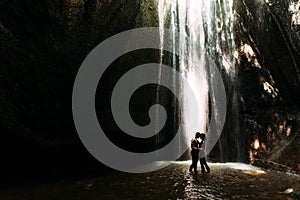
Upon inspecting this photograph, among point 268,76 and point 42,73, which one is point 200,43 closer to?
point 268,76

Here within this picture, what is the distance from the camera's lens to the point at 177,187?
7883 millimetres

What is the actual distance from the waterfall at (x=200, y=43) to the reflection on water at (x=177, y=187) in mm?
5573

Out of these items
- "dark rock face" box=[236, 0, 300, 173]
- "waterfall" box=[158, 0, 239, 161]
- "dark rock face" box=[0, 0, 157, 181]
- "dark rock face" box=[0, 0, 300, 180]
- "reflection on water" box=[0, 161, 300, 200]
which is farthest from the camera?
"waterfall" box=[158, 0, 239, 161]

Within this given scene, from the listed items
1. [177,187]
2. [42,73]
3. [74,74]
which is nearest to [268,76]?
[177,187]

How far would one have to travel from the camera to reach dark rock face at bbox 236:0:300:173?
11.9 m

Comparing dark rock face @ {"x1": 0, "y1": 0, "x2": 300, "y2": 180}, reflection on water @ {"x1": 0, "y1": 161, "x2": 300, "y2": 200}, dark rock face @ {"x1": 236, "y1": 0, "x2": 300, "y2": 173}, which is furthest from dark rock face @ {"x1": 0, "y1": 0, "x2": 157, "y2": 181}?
dark rock face @ {"x1": 236, "y1": 0, "x2": 300, "y2": 173}

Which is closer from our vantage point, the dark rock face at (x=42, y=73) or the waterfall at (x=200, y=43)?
the dark rock face at (x=42, y=73)

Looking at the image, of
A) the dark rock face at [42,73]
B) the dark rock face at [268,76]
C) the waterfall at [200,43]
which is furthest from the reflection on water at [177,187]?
the waterfall at [200,43]

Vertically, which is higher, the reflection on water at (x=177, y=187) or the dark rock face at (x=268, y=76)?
the dark rock face at (x=268, y=76)

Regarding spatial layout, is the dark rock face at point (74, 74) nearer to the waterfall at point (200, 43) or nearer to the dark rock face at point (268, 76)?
the dark rock face at point (268, 76)

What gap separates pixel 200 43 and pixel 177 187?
9679 millimetres

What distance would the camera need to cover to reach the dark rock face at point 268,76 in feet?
39.1

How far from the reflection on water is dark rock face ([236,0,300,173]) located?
2562 mm

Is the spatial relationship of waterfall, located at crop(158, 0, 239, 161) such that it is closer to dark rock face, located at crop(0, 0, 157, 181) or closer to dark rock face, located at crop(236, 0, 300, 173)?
dark rock face, located at crop(236, 0, 300, 173)
